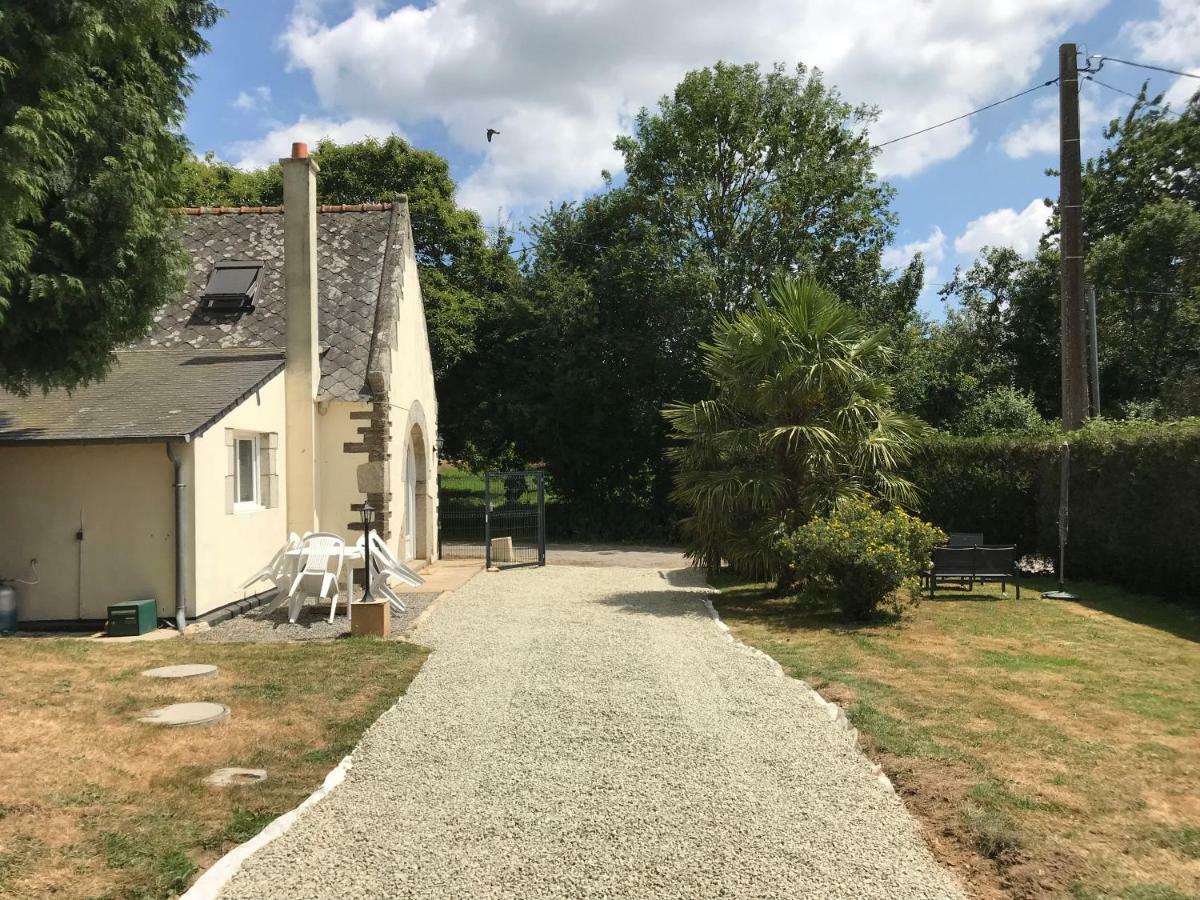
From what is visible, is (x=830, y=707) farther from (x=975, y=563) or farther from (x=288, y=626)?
(x=975, y=563)

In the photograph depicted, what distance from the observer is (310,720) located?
664 centimetres

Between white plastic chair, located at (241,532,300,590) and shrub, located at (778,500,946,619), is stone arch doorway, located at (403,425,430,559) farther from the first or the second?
shrub, located at (778,500,946,619)

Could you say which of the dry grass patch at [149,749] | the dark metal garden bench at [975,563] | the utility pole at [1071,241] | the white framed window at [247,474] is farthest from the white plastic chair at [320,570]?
the utility pole at [1071,241]

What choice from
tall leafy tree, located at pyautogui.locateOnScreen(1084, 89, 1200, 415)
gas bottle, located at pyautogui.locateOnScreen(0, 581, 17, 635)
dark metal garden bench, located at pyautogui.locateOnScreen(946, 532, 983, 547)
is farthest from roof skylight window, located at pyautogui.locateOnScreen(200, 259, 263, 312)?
tall leafy tree, located at pyautogui.locateOnScreen(1084, 89, 1200, 415)

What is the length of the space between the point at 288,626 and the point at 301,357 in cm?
457

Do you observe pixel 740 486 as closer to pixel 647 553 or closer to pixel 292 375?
pixel 292 375

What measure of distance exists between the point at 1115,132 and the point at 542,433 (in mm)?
21749

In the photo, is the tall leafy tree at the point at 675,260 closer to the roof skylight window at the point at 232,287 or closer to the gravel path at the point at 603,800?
the roof skylight window at the point at 232,287

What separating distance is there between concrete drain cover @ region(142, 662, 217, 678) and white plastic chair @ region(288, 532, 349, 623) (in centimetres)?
288

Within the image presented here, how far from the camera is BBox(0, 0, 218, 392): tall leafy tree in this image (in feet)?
20.7

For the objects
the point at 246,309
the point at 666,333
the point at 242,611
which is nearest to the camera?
the point at 242,611

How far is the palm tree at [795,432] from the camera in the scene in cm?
1245

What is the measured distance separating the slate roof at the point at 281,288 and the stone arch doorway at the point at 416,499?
8.55 ft

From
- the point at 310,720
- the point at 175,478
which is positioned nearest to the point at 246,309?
the point at 175,478
